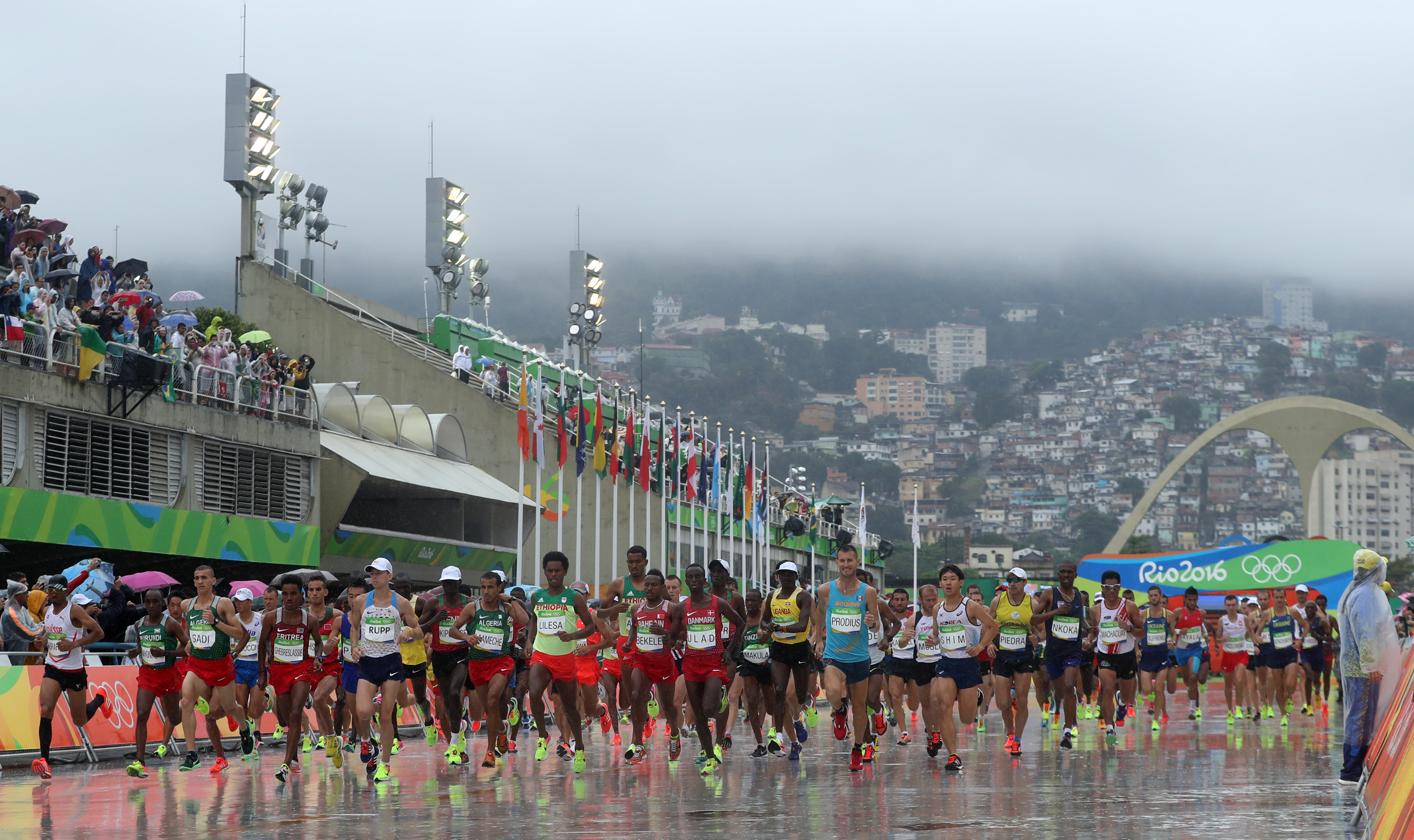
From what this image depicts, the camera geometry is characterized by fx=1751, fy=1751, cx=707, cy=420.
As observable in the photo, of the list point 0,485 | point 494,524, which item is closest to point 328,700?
point 0,485

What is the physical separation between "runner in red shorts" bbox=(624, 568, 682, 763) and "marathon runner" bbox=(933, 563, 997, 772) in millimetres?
2543

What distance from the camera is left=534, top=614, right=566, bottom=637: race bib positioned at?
16.4m

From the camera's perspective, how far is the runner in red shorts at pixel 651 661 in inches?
651

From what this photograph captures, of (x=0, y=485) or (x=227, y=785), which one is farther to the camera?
(x=0, y=485)

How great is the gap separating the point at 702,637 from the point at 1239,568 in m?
53.6

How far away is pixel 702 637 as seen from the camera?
1608 cm

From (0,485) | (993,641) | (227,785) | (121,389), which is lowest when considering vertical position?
(227,785)

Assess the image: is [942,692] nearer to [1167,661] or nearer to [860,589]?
[860,589]

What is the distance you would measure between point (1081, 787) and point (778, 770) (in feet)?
10.4

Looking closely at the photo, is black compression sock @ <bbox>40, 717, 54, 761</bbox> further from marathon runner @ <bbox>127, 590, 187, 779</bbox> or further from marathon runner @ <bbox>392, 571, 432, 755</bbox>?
marathon runner @ <bbox>392, 571, 432, 755</bbox>

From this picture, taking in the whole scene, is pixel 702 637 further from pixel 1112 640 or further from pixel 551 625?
pixel 1112 640

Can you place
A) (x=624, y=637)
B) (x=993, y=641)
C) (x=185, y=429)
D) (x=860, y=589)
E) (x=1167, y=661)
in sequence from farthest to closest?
(x=185, y=429)
(x=1167, y=661)
(x=624, y=637)
(x=993, y=641)
(x=860, y=589)

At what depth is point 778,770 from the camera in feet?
51.2

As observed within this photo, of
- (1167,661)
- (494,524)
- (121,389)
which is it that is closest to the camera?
(1167,661)
